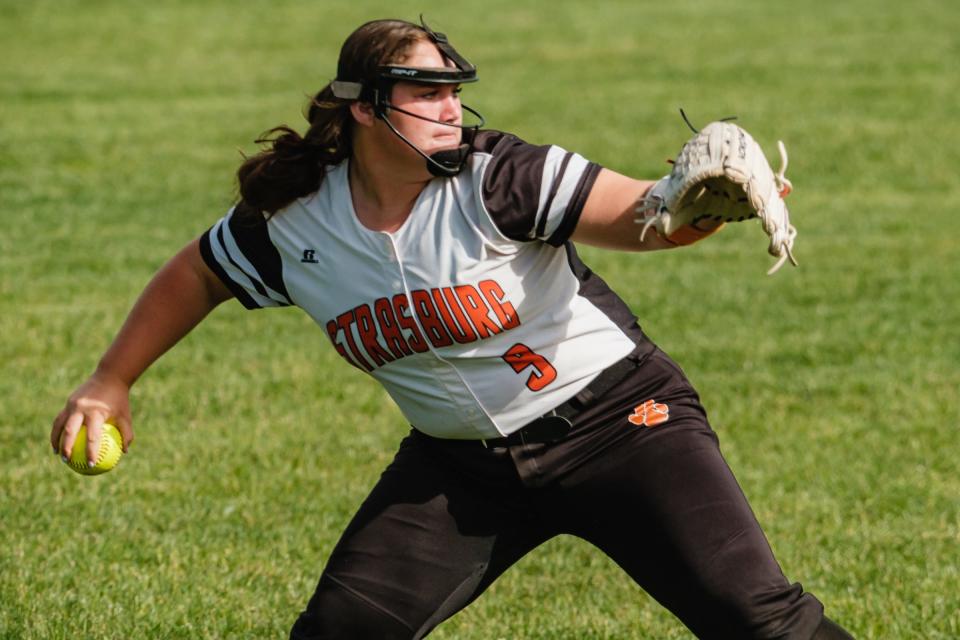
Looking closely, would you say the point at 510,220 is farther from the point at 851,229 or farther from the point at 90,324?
the point at 851,229

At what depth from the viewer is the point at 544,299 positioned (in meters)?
4.31

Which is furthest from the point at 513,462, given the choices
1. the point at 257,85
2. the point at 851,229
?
the point at 257,85

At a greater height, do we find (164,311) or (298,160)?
(298,160)

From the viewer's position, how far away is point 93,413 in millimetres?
4570

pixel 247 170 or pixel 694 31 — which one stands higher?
pixel 247 170

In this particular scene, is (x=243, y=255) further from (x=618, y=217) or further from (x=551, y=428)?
(x=618, y=217)

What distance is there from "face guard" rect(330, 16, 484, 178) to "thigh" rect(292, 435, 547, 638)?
0.86 meters

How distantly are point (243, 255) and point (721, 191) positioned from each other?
60.7 inches

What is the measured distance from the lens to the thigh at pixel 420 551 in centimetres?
419

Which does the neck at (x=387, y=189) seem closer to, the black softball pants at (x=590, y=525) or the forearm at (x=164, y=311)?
the forearm at (x=164, y=311)

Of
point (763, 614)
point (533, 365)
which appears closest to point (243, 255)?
point (533, 365)

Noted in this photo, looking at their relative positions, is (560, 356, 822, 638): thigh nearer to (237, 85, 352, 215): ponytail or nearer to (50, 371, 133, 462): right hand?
(237, 85, 352, 215): ponytail

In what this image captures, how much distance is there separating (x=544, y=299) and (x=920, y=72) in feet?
50.8

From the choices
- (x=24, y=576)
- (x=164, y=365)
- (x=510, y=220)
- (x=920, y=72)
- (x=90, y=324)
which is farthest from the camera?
(x=920, y=72)
